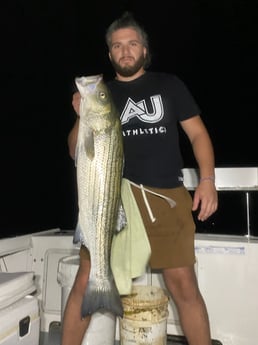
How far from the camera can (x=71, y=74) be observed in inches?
422

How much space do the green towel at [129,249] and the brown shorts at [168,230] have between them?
70 mm

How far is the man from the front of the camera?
2.29m

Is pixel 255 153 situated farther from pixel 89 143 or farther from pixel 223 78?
pixel 89 143

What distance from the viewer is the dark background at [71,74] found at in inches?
324

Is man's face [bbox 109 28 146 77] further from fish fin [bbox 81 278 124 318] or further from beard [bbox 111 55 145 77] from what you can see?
fish fin [bbox 81 278 124 318]

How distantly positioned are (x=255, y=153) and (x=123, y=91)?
1398 centimetres

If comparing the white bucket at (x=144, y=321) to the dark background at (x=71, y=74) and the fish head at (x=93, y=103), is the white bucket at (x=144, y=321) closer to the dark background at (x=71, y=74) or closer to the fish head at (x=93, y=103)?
the fish head at (x=93, y=103)

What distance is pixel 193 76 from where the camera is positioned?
51.5ft

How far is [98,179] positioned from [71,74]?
9.35 m

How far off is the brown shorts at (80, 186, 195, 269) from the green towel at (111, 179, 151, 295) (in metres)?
0.07

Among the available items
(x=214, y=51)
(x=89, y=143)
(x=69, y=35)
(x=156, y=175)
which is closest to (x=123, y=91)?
(x=156, y=175)

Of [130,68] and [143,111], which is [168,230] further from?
[130,68]

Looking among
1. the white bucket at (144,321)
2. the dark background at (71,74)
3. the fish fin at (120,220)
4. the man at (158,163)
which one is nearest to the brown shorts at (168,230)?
the man at (158,163)

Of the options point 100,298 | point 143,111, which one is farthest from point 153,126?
point 100,298
